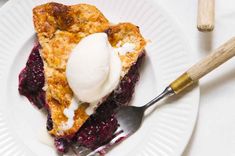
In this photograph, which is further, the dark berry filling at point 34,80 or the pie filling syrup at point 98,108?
the dark berry filling at point 34,80

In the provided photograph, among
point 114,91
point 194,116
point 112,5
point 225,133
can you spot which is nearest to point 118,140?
point 114,91

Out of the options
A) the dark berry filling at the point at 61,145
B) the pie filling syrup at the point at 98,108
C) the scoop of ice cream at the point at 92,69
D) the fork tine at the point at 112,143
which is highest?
the scoop of ice cream at the point at 92,69

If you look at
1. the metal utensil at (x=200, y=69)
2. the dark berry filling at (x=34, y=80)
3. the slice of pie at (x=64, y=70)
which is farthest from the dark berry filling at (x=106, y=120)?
the dark berry filling at (x=34, y=80)

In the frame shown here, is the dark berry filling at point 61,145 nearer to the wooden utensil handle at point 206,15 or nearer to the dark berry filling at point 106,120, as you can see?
the dark berry filling at point 106,120

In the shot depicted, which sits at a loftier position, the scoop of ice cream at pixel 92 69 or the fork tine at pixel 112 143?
the scoop of ice cream at pixel 92 69

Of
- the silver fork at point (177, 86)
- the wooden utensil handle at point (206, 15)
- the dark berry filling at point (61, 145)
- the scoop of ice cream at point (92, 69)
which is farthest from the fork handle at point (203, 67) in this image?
the dark berry filling at point (61, 145)

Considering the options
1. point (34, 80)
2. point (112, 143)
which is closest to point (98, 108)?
point (112, 143)

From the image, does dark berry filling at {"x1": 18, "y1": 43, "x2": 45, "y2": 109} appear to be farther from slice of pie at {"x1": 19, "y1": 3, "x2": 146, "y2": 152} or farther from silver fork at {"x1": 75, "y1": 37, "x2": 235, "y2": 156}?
Answer: silver fork at {"x1": 75, "y1": 37, "x2": 235, "y2": 156}
